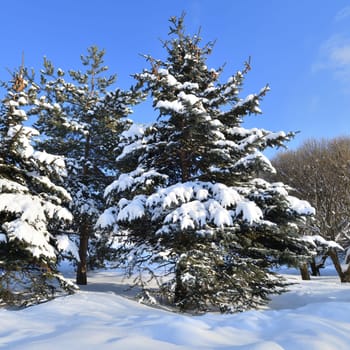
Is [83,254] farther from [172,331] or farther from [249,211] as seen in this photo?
[172,331]

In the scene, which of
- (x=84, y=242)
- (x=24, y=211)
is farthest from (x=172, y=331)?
(x=84, y=242)

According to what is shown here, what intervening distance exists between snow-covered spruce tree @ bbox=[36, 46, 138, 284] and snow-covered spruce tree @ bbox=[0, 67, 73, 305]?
2.74 m

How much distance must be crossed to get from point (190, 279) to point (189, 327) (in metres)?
3.29

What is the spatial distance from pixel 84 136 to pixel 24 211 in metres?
6.01

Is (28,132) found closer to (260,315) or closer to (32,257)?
(32,257)

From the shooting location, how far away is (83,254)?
1198 centimetres

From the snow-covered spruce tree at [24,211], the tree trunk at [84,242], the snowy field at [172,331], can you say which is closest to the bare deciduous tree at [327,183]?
the tree trunk at [84,242]

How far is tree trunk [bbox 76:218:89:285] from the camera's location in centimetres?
1162

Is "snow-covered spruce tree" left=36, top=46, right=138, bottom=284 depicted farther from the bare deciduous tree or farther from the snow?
the bare deciduous tree

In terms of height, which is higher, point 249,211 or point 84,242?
point 249,211

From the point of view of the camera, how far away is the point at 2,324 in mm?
4137

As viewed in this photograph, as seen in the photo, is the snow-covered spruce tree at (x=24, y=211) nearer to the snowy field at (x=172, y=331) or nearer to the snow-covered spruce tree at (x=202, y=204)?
the snow-covered spruce tree at (x=202, y=204)

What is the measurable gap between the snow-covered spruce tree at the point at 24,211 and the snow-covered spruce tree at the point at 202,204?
161 centimetres

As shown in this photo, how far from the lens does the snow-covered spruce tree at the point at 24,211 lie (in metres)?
7.09
